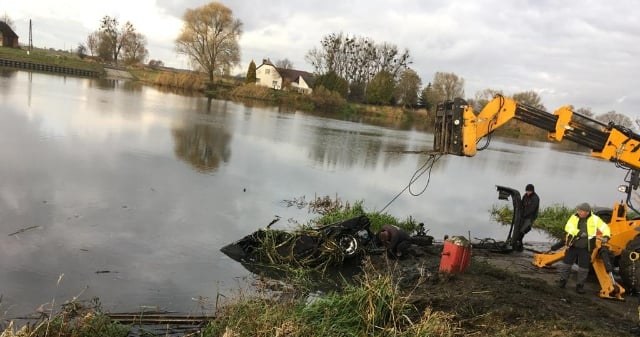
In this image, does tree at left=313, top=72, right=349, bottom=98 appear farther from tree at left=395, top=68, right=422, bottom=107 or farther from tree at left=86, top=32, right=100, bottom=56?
tree at left=86, top=32, right=100, bottom=56

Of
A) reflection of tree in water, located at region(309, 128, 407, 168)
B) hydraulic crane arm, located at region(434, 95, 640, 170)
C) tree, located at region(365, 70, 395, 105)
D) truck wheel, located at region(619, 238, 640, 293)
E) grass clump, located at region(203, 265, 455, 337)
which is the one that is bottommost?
reflection of tree in water, located at region(309, 128, 407, 168)

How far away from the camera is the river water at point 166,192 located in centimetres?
752

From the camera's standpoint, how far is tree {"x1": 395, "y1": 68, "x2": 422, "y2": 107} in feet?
236

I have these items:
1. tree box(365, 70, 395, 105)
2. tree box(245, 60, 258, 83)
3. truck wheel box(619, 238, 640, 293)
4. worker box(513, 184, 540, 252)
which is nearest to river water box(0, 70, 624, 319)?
worker box(513, 184, 540, 252)

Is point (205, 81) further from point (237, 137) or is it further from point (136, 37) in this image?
point (237, 137)

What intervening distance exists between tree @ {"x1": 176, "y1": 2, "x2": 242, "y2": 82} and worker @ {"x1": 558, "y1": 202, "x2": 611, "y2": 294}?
62675 millimetres

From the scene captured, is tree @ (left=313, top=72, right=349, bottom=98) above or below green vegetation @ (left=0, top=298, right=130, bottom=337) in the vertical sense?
above

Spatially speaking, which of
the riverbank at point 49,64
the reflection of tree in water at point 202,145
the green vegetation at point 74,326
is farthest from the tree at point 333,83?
the green vegetation at point 74,326

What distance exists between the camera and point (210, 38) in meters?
66.9

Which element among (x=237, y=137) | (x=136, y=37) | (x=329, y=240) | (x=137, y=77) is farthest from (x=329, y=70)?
(x=329, y=240)

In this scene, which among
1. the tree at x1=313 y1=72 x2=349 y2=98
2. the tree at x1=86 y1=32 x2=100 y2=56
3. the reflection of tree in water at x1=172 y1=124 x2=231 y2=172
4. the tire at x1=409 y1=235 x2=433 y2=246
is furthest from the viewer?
the tree at x1=86 y1=32 x2=100 y2=56

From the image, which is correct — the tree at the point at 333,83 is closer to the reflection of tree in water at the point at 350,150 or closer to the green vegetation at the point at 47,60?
the green vegetation at the point at 47,60

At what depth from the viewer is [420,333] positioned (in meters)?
5.53

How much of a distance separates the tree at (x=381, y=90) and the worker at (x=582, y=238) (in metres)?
60.9
